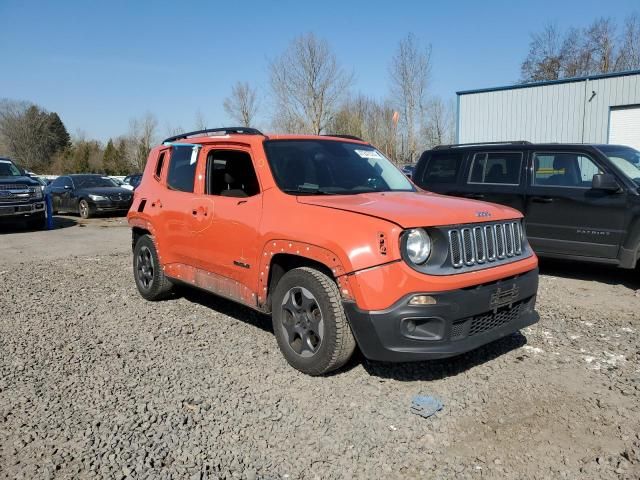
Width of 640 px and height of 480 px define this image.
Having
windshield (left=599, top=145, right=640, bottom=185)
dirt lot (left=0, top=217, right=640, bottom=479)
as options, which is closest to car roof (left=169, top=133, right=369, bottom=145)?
dirt lot (left=0, top=217, right=640, bottom=479)

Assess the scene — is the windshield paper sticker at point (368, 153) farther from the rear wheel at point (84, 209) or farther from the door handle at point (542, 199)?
the rear wheel at point (84, 209)

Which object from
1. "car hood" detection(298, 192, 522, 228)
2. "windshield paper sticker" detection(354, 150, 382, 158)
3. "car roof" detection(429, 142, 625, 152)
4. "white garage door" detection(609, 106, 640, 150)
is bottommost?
"car hood" detection(298, 192, 522, 228)

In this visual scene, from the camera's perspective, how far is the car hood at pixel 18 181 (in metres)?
12.9

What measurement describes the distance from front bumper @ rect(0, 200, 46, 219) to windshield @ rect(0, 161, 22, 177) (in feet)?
3.30

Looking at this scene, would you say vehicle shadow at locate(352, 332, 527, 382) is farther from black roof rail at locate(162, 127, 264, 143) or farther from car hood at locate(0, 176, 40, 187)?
car hood at locate(0, 176, 40, 187)

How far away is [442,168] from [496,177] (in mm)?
894

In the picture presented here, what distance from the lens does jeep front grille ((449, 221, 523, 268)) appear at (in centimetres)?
342

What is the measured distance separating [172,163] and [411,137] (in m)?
37.0

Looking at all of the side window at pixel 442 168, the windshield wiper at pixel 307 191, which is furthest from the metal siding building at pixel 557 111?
the windshield wiper at pixel 307 191

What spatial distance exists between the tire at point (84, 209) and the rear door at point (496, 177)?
13496mm

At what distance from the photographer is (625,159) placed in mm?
6836

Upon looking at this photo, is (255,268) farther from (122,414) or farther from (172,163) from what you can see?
(172,163)

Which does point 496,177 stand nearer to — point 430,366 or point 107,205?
point 430,366

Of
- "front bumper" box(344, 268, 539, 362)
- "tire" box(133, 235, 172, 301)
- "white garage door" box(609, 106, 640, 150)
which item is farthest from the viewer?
"white garage door" box(609, 106, 640, 150)
